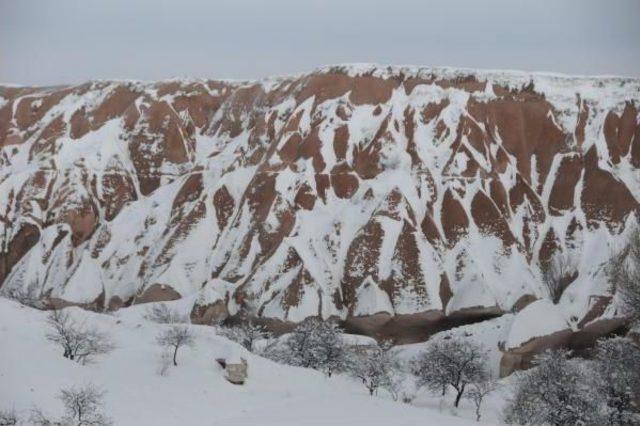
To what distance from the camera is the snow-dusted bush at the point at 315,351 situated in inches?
1865

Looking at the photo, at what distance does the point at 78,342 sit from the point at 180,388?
6.09m

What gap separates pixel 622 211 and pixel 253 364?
53.9 meters

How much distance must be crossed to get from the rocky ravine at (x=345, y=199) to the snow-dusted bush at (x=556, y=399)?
2259 cm

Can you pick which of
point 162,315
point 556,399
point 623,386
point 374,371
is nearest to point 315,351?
point 374,371

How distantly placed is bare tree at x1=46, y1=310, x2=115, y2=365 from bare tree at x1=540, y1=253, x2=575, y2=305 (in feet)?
166

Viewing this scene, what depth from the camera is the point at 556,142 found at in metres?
81.8

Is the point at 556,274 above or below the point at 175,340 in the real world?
above

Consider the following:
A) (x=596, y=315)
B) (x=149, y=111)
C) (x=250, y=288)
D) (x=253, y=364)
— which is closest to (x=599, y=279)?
(x=596, y=315)

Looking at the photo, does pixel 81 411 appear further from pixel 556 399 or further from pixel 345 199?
pixel 345 199

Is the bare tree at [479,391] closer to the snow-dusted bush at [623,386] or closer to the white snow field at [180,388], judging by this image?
the white snow field at [180,388]

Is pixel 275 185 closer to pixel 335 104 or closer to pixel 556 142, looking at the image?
pixel 335 104

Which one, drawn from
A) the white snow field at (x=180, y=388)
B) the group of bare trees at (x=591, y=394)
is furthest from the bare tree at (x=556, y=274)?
the group of bare trees at (x=591, y=394)

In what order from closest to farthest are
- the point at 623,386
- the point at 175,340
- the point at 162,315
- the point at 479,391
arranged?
the point at 623,386, the point at 175,340, the point at 479,391, the point at 162,315

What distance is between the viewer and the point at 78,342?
3238cm
